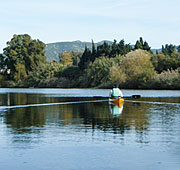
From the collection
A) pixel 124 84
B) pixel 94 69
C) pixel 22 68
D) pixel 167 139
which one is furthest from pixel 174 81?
pixel 167 139

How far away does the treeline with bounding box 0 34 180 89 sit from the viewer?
97.9 m

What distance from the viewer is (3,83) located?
150 metres

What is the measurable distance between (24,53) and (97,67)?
46168mm

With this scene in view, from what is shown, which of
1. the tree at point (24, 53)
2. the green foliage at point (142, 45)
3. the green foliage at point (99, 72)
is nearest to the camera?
the green foliage at point (99, 72)

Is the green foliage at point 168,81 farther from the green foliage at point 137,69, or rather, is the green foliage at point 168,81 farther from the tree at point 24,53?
the tree at point 24,53

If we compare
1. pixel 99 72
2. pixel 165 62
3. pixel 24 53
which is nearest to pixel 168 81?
pixel 165 62

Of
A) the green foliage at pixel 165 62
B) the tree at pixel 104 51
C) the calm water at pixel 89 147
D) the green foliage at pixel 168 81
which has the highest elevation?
the tree at pixel 104 51

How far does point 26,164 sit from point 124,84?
91.5 metres

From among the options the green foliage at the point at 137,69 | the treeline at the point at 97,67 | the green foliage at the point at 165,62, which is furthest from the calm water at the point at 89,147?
the green foliage at the point at 165,62

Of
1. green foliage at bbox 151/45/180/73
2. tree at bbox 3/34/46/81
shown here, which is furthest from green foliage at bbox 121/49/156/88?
tree at bbox 3/34/46/81

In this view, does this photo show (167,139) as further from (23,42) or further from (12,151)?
(23,42)

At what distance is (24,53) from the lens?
15062cm

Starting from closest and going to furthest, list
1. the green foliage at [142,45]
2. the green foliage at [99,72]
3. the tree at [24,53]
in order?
the green foliage at [99,72] → the green foliage at [142,45] → the tree at [24,53]

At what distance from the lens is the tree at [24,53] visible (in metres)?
149
